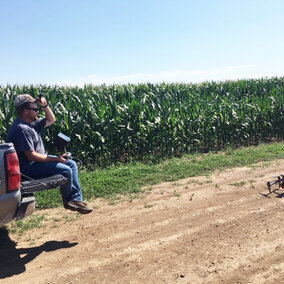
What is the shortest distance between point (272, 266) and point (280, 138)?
1029 centimetres

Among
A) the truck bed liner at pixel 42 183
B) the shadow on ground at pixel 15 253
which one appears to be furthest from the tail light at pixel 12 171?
the shadow on ground at pixel 15 253

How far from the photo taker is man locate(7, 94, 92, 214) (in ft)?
13.4

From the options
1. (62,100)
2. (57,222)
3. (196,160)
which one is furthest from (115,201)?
(62,100)

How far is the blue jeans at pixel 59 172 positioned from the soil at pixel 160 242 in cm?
57

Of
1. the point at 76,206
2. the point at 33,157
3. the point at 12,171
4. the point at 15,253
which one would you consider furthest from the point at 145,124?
the point at 12,171

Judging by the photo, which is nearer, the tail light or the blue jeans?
the tail light

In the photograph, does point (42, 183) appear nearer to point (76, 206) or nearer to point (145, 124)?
point (76, 206)

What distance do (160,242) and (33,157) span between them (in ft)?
6.39

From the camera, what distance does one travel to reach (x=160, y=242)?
409cm

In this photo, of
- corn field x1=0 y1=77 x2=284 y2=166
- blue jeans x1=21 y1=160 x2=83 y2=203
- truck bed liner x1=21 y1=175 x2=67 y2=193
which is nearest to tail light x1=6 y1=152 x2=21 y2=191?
truck bed liner x1=21 y1=175 x2=67 y2=193

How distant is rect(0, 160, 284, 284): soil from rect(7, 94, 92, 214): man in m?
0.58

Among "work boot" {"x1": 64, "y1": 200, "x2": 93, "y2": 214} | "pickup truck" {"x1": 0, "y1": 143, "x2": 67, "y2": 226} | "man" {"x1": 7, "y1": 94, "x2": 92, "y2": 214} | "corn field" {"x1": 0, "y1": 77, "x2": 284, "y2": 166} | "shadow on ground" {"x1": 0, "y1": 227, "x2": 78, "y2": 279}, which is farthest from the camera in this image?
"corn field" {"x1": 0, "y1": 77, "x2": 284, "y2": 166}

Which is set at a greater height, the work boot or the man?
the man

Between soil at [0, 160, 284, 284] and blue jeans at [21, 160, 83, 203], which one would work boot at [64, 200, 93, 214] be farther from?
soil at [0, 160, 284, 284]
